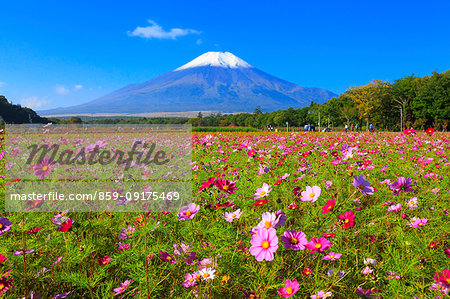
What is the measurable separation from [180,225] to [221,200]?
0.49 m

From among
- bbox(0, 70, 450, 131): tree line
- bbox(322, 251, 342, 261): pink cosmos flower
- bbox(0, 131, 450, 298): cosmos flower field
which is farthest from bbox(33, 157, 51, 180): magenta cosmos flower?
bbox(0, 70, 450, 131): tree line

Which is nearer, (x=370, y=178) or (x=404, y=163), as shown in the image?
(x=370, y=178)

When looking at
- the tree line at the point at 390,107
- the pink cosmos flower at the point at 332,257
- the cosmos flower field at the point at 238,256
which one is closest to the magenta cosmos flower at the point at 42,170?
the cosmos flower field at the point at 238,256

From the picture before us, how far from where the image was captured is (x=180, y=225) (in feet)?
6.32

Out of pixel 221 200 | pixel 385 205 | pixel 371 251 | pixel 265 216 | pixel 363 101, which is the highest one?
pixel 363 101

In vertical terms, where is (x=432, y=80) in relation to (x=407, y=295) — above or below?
above

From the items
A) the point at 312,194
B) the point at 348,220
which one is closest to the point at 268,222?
the point at 312,194

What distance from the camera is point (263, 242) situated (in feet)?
2.91

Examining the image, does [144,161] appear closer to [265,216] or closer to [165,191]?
[165,191]

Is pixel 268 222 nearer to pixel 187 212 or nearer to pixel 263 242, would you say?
pixel 263 242

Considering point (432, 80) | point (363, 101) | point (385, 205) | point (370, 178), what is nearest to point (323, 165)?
point (370, 178)

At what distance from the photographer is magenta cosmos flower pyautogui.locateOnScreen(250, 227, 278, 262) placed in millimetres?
855

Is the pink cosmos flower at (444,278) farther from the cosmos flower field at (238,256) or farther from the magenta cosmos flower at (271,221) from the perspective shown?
the magenta cosmos flower at (271,221)

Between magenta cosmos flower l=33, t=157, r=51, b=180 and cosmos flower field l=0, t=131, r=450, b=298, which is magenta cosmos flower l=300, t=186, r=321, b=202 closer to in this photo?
cosmos flower field l=0, t=131, r=450, b=298
